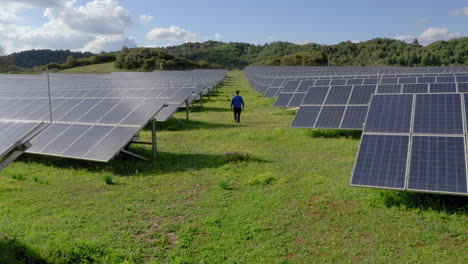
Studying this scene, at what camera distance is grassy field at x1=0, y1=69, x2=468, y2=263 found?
5.28 m

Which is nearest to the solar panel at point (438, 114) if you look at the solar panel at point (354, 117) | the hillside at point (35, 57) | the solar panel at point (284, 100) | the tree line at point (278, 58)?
the solar panel at point (354, 117)

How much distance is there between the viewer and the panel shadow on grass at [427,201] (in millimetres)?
6426

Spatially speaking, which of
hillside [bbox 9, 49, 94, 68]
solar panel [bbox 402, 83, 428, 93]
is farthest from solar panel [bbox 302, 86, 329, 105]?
hillside [bbox 9, 49, 94, 68]

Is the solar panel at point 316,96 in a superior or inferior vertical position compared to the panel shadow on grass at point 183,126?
superior

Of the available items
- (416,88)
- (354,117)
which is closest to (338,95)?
(354,117)

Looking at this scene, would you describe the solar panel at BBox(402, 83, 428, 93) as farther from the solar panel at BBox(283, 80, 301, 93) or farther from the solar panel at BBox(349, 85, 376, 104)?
the solar panel at BBox(283, 80, 301, 93)

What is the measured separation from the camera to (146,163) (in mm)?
10602

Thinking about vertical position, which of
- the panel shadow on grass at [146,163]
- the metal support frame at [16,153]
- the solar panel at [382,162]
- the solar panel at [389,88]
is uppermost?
the solar panel at [389,88]

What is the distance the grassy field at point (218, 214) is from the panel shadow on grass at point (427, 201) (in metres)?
0.02

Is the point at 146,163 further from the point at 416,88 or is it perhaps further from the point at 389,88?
the point at 416,88

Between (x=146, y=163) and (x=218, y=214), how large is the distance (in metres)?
4.48

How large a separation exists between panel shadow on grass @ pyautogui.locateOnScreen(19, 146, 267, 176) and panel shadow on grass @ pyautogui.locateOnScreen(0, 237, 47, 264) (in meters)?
4.29

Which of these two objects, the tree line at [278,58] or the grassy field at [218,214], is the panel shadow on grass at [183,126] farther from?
the tree line at [278,58]

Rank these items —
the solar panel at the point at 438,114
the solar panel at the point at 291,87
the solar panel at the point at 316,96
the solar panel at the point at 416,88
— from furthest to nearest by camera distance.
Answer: the solar panel at the point at 291,87 < the solar panel at the point at 316,96 < the solar panel at the point at 416,88 < the solar panel at the point at 438,114
